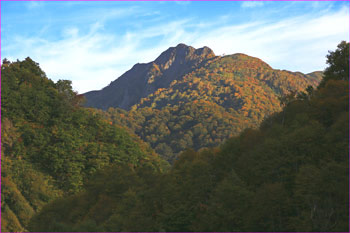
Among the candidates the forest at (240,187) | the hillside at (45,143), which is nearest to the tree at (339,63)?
the forest at (240,187)

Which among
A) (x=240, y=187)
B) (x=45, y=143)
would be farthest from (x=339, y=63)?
(x=45, y=143)

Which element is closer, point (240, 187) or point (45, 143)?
point (240, 187)

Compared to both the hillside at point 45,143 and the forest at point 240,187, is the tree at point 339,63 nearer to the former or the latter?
the forest at point 240,187

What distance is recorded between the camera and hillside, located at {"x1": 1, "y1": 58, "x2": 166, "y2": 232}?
255 ft

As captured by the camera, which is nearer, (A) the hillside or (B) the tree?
(B) the tree

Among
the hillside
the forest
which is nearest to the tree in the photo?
the forest

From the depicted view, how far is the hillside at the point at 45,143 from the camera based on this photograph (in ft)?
255

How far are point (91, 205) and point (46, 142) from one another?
41241mm

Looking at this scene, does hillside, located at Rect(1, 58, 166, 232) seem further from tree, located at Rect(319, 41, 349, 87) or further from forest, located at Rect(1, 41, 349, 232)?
tree, located at Rect(319, 41, 349, 87)

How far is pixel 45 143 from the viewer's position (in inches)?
3595

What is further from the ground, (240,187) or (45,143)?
(45,143)

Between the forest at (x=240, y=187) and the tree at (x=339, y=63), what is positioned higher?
the tree at (x=339, y=63)

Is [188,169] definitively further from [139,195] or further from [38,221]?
[38,221]

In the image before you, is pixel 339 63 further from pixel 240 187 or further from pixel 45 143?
pixel 45 143
